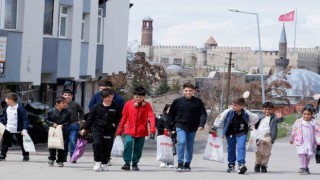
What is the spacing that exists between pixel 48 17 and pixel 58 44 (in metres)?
1.20

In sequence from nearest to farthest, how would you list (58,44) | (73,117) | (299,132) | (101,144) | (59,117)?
(101,144) → (59,117) → (299,132) → (73,117) → (58,44)

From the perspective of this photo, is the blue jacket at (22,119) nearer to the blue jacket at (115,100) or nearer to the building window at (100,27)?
the blue jacket at (115,100)

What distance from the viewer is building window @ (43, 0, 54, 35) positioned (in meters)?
30.6

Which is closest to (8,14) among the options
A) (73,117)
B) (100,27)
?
(73,117)

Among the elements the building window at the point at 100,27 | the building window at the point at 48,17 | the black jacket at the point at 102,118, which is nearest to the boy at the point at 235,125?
the black jacket at the point at 102,118

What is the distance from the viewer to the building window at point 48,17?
3061 centimetres

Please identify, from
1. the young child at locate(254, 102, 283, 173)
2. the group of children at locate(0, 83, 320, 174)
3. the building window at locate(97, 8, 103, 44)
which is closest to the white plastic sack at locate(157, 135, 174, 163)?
the group of children at locate(0, 83, 320, 174)

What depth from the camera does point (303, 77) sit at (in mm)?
132625

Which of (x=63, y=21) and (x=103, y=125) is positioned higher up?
(x=63, y=21)

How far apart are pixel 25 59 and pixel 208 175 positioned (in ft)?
42.8

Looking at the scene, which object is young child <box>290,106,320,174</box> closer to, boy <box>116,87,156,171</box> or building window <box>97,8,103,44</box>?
boy <box>116,87,156,171</box>

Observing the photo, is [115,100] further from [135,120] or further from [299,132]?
[299,132]

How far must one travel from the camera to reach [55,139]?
1681 centimetres

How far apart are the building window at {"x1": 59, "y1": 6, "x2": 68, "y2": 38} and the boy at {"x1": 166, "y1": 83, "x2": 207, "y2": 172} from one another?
54.7 ft
